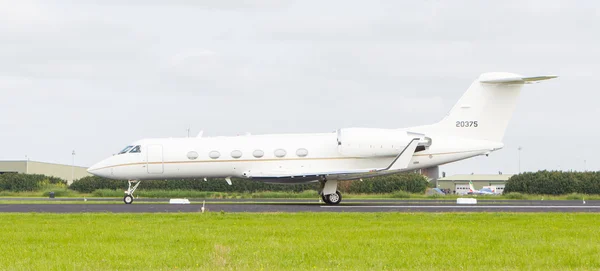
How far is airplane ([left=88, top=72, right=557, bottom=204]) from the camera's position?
3462 cm

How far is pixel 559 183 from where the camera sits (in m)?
57.3

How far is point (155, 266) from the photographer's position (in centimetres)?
1250

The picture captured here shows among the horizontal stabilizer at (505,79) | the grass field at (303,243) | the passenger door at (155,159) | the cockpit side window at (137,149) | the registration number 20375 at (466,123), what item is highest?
the horizontal stabilizer at (505,79)

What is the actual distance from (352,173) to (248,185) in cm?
2611

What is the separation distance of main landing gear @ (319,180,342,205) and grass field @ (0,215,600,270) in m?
11.3

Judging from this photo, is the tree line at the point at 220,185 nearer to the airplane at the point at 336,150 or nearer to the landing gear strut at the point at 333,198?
the airplane at the point at 336,150

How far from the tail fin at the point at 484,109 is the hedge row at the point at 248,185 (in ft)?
65.0

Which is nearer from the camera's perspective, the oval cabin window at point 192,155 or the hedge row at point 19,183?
the oval cabin window at point 192,155

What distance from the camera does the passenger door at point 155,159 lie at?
35.8m

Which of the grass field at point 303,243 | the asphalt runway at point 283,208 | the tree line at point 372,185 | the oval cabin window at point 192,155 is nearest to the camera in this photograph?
the grass field at point 303,243

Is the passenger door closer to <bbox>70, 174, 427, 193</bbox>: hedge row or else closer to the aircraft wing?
the aircraft wing

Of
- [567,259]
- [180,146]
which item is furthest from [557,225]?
[180,146]

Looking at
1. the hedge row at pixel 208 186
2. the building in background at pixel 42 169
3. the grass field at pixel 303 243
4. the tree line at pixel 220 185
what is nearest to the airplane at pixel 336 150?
the grass field at pixel 303 243

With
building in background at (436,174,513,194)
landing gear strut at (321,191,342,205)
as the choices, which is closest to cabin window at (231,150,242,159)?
landing gear strut at (321,191,342,205)
